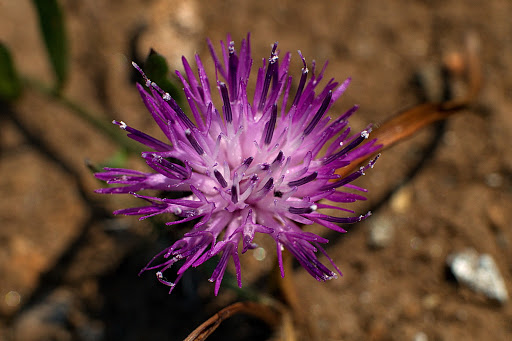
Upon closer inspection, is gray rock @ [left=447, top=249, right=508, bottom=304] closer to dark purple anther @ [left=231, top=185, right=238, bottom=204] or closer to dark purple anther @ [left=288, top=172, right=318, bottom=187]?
dark purple anther @ [left=288, top=172, right=318, bottom=187]

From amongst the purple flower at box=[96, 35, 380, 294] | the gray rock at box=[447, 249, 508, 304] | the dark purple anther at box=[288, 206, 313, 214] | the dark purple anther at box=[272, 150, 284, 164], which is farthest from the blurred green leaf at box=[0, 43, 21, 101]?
the gray rock at box=[447, 249, 508, 304]

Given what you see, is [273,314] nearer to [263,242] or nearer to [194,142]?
[263,242]

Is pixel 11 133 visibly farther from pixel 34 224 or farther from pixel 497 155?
pixel 497 155

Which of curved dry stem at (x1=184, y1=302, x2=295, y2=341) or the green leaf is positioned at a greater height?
the green leaf

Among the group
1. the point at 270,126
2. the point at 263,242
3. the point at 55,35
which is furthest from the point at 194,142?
the point at 55,35

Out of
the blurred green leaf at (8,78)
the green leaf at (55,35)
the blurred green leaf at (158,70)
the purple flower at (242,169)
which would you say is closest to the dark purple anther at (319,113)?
the purple flower at (242,169)

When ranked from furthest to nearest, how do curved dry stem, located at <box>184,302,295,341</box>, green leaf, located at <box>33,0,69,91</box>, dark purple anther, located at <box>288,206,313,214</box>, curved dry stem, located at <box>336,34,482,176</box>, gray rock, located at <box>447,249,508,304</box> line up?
gray rock, located at <box>447,249,508,304</box> < green leaf, located at <box>33,0,69,91</box> < curved dry stem, located at <box>336,34,482,176</box> < curved dry stem, located at <box>184,302,295,341</box> < dark purple anther, located at <box>288,206,313,214</box>
